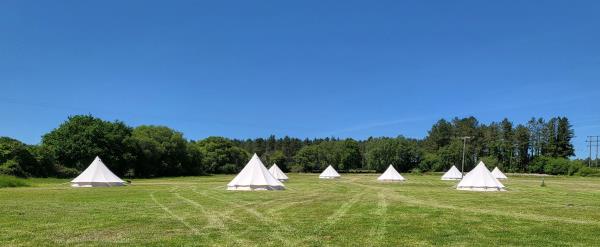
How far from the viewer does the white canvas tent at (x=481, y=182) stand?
3825cm

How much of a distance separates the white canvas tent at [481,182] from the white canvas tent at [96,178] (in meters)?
26.5

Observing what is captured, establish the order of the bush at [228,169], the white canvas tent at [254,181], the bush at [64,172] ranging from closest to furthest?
the white canvas tent at [254,181] → the bush at [64,172] → the bush at [228,169]

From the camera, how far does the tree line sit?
207 feet

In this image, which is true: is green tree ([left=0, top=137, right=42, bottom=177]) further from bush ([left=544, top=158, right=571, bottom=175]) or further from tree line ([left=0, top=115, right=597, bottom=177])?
bush ([left=544, top=158, right=571, bottom=175])

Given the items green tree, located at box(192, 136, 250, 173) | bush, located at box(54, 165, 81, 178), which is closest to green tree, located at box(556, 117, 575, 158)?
green tree, located at box(192, 136, 250, 173)

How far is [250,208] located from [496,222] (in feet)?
28.4

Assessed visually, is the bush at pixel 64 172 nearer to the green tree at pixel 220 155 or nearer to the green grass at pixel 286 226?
the green tree at pixel 220 155

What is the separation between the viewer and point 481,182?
38.6m

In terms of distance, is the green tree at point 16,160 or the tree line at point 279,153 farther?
the tree line at point 279,153

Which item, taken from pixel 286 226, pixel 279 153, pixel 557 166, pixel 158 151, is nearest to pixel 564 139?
pixel 557 166

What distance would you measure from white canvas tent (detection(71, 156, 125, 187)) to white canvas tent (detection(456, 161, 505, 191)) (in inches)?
1043

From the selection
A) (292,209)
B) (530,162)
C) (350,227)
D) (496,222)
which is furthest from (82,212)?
(530,162)

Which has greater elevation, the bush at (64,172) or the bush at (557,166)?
the bush at (557,166)

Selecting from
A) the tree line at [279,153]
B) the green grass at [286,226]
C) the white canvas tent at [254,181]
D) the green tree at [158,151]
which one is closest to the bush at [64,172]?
the tree line at [279,153]
